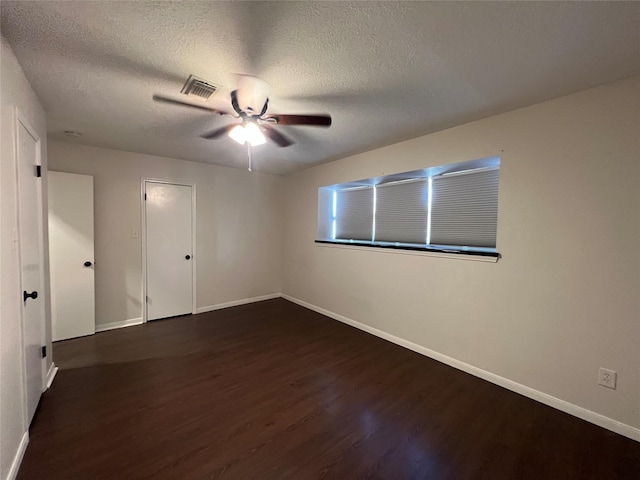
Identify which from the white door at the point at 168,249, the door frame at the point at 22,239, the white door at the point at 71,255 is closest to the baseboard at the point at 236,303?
the white door at the point at 168,249

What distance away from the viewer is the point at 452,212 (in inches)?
115

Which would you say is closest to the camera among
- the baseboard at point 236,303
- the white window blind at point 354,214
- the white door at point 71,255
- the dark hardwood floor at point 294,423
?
the dark hardwood floor at point 294,423

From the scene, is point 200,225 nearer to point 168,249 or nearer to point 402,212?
point 168,249

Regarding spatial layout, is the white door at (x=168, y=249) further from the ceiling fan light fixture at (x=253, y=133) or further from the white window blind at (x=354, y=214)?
the ceiling fan light fixture at (x=253, y=133)

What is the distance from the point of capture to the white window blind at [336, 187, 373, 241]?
395 cm

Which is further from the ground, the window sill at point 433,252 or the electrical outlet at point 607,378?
the window sill at point 433,252

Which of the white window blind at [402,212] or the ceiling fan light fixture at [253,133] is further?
the white window blind at [402,212]

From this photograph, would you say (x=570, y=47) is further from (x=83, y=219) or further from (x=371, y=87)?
(x=83, y=219)

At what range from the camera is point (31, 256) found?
1853mm

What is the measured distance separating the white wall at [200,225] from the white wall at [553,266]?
2.78 m

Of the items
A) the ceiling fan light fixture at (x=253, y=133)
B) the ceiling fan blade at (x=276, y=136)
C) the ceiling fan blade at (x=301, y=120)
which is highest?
the ceiling fan blade at (x=276, y=136)

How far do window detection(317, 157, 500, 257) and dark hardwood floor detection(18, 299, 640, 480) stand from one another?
52.8 inches

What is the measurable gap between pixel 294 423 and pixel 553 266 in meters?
2.28

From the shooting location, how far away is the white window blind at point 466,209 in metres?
2.62
